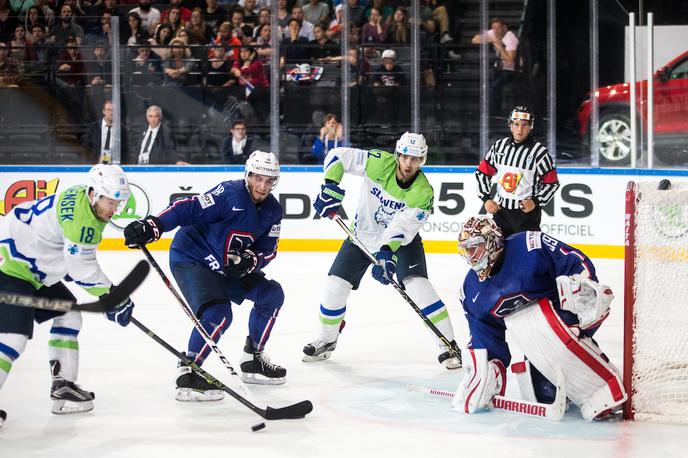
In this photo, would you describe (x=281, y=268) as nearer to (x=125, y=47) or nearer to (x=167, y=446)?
(x=125, y=47)

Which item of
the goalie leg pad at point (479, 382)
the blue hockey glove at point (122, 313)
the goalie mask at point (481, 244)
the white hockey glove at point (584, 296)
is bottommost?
the goalie leg pad at point (479, 382)

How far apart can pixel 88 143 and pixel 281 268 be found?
225cm

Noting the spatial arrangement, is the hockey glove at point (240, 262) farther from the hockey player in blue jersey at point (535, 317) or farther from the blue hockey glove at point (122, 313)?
the hockey player in blue jersey at point (535, 317)

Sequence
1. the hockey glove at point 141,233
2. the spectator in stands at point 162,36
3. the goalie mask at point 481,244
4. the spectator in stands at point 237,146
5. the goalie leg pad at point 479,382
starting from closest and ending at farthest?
the goalie mask at point 481,244 → the goalie leg pad at point 479,382 → the hockey glove at point 141,233 → the spectator in stands at point 237,146 → the spectator in stands at point 162,36

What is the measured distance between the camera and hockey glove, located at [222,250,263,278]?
14.3ft

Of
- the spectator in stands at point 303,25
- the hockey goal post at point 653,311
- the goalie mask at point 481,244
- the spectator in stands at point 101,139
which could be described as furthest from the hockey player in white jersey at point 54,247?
the spectator in stands at point 303,25

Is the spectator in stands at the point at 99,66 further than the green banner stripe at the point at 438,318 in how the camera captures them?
Yes

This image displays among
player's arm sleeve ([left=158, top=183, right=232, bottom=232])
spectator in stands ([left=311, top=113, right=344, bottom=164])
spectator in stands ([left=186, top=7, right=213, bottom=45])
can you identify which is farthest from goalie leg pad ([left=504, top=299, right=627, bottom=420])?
spectator in stands ([left=186, top=7, right=213, bottom=45])

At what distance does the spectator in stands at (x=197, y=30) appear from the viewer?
942cm

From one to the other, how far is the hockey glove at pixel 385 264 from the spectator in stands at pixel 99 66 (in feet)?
15.7

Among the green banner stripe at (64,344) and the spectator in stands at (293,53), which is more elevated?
the spectator in stands at (293,53)

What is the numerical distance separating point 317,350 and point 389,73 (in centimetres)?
429

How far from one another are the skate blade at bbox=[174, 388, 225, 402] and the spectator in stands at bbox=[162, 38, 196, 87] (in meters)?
5.23

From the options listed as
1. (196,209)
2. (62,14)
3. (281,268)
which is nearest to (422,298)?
(196,209)
